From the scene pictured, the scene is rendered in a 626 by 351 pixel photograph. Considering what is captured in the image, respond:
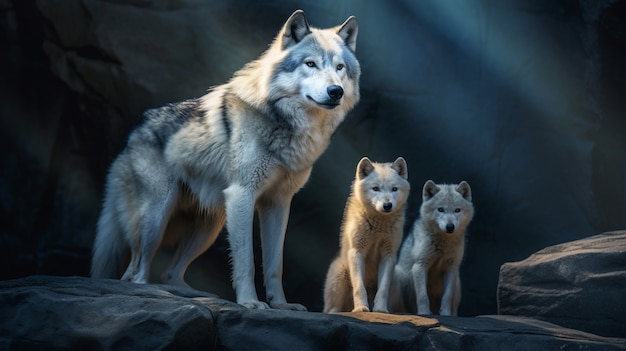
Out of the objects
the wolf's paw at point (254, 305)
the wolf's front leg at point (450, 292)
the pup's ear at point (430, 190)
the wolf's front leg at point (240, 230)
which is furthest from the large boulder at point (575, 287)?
the wolf's front leg at point (240, 230)

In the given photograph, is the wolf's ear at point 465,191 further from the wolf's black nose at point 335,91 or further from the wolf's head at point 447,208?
the wolf's black nose at point 335,91

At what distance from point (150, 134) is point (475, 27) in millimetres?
4594

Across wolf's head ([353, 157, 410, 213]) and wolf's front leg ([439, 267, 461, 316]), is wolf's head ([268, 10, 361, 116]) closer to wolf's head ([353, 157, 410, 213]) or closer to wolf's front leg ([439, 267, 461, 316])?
wolf's head ([353, 157, 410, 213])

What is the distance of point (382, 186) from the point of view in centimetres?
756

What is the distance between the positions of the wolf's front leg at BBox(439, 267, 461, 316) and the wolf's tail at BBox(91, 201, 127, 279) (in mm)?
3221

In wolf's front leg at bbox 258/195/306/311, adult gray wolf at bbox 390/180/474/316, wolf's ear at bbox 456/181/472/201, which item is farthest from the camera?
wolf's ear at bbox 456/181/472/201

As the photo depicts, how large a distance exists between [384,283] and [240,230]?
5.07 ft

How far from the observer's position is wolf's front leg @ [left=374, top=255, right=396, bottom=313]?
6.91 metres

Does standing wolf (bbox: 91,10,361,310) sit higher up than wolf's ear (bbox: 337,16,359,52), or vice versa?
wolf's ear (bbox: 337,16,359,52)

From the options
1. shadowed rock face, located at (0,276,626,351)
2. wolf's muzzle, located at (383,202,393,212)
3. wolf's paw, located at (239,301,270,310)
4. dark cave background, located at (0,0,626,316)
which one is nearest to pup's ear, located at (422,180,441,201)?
wolf's muzzle, located at (383,202,393,212)

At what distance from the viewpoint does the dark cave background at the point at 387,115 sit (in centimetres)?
925

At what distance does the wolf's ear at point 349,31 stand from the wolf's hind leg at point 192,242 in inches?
83.3

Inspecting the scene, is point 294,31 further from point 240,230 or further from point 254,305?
point 254,305

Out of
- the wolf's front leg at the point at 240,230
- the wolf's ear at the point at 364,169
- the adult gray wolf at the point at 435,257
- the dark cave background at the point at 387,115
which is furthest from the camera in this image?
the dark cave background at the point at 387,115
